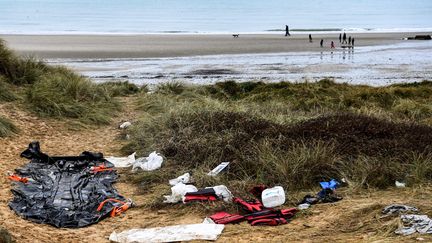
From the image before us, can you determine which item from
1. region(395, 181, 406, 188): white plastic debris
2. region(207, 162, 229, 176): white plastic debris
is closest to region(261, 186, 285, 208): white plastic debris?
region(207, 162, 229, 176): white plastic debris

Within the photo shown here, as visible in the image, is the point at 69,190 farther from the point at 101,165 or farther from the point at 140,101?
the point at 140,101

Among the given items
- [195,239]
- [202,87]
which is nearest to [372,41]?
[202,87]

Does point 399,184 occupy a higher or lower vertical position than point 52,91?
lower

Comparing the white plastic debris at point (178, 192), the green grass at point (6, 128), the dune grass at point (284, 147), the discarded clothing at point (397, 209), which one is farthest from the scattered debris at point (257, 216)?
the green grass at point (6, 128)

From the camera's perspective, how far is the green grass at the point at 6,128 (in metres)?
9.87

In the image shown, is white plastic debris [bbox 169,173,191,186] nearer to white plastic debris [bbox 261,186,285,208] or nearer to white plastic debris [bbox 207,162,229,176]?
white plastic debris [bbox 207,162,229,176]

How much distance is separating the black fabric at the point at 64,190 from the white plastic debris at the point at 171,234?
0.72 m

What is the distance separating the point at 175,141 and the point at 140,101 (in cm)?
614

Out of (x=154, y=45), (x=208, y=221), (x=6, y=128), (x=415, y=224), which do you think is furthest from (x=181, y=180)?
(x=154, y=45)

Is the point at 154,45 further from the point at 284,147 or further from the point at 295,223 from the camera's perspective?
the point at 295,223

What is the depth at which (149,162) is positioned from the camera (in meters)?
8.93

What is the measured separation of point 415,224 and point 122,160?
525 centimetres

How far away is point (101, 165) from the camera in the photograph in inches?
356

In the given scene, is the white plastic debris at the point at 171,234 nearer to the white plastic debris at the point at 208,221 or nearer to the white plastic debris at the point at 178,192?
the white plastic debris at the point at 208,221
